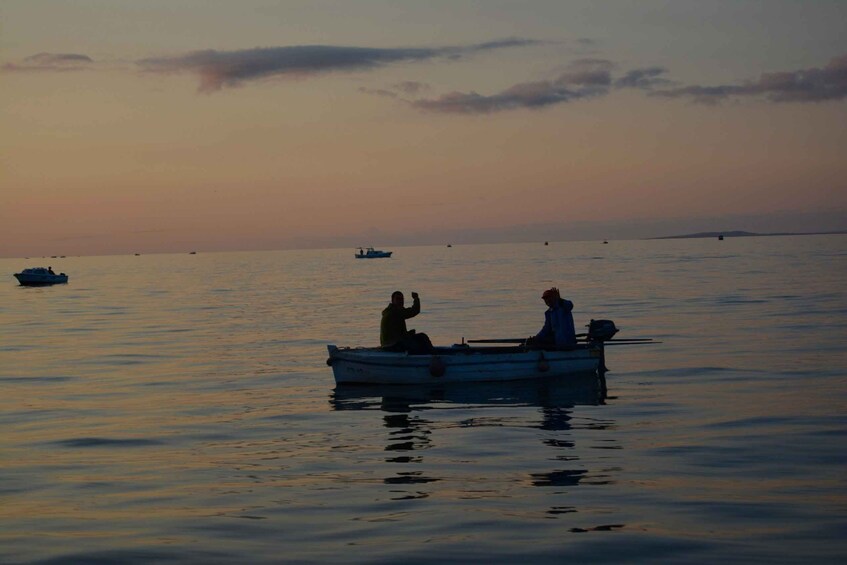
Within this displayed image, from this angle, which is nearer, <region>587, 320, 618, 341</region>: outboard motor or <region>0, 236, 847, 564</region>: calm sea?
<region>0, 236, 847, 564</region>: calm sea

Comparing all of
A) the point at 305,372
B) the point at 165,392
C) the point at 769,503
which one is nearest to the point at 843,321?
the point at 305,372

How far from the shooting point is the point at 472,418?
21.9m

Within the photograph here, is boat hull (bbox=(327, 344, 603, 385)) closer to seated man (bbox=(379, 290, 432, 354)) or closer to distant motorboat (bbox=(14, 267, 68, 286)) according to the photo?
seated man (bbox=(379, 290, 432, 354))

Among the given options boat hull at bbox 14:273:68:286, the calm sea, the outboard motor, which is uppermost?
boat hull at bbox 14:273:68:286

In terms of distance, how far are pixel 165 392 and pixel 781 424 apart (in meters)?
15.9

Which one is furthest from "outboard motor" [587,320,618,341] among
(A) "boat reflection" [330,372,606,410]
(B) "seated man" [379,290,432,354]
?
(B) "seated man" [379,290,432,354]

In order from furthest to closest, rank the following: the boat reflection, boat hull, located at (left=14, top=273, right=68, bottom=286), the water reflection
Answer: boat hull, located at (left=14, top=273, right=68, bottom=286), the boat reflection, the water reflection

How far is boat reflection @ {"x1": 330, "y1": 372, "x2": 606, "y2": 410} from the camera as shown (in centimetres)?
2422

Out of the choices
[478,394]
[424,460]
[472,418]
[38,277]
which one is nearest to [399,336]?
[478,394]

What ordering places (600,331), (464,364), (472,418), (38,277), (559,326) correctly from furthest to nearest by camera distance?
(38,277) < (600,331) < (559,326) < (464,364) < (472,418)

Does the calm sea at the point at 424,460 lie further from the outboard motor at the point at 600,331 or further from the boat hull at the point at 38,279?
the boat hull at the point at 38,279

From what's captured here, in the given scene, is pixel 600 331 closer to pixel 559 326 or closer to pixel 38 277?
pixel 559 326

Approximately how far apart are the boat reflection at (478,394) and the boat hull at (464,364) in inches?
7.2

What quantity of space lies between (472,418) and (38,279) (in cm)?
9393
